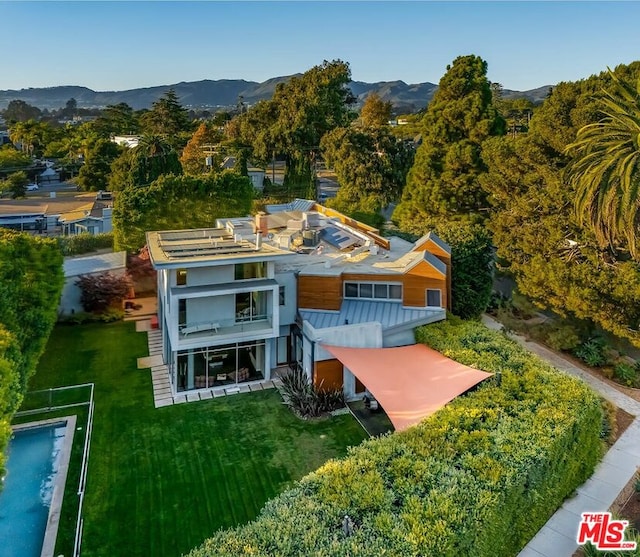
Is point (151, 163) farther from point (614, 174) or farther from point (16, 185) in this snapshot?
point (614, 174)

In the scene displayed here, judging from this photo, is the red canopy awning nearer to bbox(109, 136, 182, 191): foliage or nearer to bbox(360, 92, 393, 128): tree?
bbox(109, 136, 182, 191): foliage

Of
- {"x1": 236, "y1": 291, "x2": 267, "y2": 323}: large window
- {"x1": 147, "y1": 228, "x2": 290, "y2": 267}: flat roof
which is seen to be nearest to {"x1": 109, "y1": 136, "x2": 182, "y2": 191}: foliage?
{"x1": 147, "y1": 228, "x2": 290, "y2": 267}: flat roof

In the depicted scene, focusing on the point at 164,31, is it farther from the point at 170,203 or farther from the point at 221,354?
the point at 221,354

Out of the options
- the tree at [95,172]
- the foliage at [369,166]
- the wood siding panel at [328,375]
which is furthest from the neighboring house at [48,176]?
the wood siding panel at [328,375]

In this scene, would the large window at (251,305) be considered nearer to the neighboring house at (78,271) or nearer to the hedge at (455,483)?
the hedge at (455,483)

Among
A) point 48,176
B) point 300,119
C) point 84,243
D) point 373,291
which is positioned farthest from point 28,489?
point 48,176

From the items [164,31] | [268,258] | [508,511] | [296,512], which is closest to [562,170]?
[268,258]
